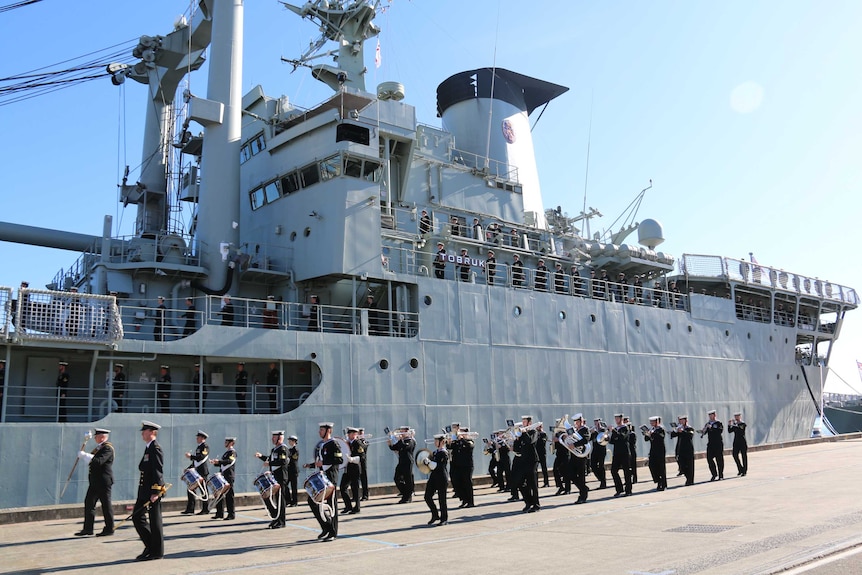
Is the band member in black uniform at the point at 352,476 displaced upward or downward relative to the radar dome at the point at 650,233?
downward

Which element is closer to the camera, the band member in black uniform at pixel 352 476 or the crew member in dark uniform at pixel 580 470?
the band member in black uniform at pixel 352 476

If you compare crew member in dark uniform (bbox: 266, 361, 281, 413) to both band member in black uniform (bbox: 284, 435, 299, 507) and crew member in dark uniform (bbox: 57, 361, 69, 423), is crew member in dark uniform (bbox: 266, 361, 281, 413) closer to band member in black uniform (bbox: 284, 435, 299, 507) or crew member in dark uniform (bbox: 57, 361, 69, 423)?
band member in black uniform (bbox: 284, 435, 299, 507)

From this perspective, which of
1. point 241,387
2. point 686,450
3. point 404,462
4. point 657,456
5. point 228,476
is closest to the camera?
point 228,476

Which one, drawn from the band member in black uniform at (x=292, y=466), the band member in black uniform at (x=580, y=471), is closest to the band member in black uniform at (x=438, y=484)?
the band member in black uniform at (x=292, y=466)

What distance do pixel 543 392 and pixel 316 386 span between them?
704 centimetres

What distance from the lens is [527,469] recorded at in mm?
11859

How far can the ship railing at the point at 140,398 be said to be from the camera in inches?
527

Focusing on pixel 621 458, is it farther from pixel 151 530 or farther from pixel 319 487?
pixel 151 530

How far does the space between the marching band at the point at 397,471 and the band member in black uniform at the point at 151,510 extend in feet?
0.04

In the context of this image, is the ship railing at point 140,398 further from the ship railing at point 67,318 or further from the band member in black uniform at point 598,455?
Answer: the band member in black uniform at point 598,455

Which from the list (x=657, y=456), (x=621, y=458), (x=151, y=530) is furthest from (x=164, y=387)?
(x=657, y=456)

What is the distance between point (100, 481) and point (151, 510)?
2.30 m

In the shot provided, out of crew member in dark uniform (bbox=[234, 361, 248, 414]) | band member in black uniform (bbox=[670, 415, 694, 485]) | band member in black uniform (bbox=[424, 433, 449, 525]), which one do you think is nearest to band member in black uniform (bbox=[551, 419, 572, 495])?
band member in black uniform (bbox=[670, 415, 694, 485])

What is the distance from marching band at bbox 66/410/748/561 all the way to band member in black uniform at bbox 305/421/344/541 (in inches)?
0.5
